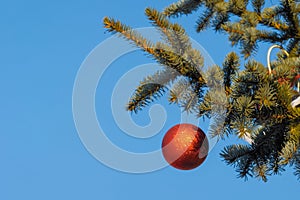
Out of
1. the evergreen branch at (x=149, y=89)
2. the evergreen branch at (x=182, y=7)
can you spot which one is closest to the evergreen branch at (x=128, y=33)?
the evergreen branch at (x=149, y=89)

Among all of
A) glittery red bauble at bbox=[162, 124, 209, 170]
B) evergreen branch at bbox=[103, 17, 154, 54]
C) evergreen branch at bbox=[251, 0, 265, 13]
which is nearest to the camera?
evergreen branch at bbox=[103, 17, 154, 54]

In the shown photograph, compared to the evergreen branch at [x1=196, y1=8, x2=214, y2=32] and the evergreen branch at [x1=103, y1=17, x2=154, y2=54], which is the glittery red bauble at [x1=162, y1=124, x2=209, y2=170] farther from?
the evergreen branch at [x1=196, y1=8, x2=214, y2=32]

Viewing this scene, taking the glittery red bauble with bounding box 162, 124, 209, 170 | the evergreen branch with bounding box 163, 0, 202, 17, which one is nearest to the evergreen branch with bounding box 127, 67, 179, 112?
the glittery red bauble with bounding box 162, 124, 209, 170

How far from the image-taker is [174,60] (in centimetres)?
247

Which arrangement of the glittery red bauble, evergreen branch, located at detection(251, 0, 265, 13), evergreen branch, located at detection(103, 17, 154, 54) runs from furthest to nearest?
1. evergreen branch, located at detection(251, 0, 265, 13)
2. the glittery red bauble
3. evergreen branch, located at detection(103, 17, 154, 54)

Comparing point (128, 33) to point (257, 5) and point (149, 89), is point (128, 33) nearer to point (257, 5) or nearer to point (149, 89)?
point (149, 89)

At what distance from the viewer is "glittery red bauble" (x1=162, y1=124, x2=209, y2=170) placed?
2564mm

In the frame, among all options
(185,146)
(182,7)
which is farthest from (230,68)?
(182,7)

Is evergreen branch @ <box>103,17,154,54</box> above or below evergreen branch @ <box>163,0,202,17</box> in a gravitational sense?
below

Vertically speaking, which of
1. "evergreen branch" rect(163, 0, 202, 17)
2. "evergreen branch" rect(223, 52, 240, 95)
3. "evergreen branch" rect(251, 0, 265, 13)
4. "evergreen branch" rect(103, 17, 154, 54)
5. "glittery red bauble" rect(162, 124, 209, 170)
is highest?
"evergreen branch" rect(163, 0, 202, 17)

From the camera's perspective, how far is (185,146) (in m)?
2.56

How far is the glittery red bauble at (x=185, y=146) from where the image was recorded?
101 inches

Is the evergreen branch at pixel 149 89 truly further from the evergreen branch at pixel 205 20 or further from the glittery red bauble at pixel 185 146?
the evergreen branch at pixel 205 20

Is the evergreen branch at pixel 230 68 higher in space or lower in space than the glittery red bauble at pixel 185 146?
higher
